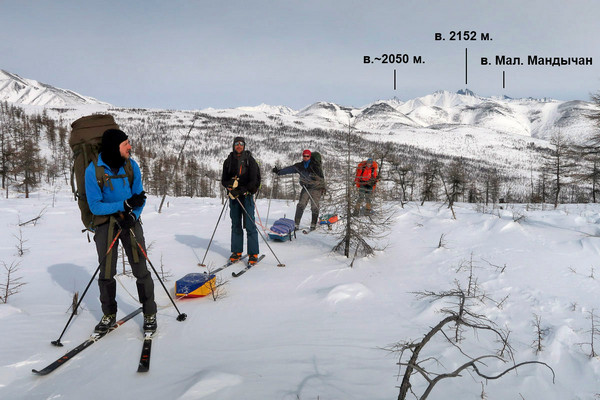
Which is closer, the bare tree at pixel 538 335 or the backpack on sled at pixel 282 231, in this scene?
the bare tree at pixel 538 335

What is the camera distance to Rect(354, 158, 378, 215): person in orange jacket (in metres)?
6.24

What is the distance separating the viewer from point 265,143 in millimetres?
199125

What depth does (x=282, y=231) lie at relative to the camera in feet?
27.1

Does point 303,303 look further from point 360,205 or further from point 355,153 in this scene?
point 355,153

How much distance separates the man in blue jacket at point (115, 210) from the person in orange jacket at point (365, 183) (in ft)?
13.7

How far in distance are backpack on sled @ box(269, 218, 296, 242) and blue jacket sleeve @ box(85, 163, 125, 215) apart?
508 centimetres

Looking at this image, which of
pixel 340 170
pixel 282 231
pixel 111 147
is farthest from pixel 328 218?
pixel 111 147

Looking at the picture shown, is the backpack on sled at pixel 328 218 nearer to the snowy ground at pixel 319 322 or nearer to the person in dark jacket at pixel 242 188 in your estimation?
the snowy ground at pixel 319 322

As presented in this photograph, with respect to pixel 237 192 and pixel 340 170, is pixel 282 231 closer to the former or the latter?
pixel 237 192

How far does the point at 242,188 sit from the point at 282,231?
2322 millimetres

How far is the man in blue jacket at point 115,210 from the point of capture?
3428 millimetres

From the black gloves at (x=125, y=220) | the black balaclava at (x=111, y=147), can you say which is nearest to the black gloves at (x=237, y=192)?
the black gloves at (x=125, y=220)

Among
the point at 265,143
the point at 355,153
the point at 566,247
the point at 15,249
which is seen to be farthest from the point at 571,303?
the point at 265,143

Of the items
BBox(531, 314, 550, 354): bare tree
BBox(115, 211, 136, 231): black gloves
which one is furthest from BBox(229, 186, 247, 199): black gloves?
BBox(531, 314, 550, 354): bare tree
